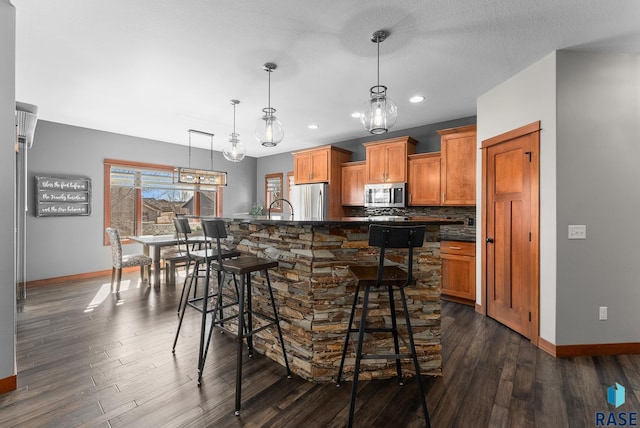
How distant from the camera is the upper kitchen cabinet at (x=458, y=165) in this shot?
4.08 m

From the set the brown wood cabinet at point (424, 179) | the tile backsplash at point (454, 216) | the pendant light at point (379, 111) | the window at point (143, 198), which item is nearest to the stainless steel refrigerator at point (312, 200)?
the tile backsplash at point (454, 216)

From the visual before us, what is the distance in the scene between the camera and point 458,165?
13.8 ft

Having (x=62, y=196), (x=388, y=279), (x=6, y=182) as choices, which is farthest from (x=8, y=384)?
(x=62, y=196)

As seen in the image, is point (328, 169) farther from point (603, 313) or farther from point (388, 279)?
point (603, 313)

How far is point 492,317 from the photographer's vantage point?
3.51 metres

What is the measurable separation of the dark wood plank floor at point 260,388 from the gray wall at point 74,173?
217 centimetres

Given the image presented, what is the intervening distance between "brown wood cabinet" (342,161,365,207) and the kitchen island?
3309 millimetres

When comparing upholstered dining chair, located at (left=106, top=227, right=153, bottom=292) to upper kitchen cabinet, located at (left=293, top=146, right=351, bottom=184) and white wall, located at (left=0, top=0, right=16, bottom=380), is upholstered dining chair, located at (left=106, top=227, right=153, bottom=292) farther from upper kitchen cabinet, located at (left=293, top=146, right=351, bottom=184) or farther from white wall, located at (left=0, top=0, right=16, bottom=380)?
upper kitchen cabinet, located at (left=293, top=146, right=351, bottom=184)

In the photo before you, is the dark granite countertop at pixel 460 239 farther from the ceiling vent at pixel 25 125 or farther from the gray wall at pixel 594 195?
the ceiling vent at pixel 25 125

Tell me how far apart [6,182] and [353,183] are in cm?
463

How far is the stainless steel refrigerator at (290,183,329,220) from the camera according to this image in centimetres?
571

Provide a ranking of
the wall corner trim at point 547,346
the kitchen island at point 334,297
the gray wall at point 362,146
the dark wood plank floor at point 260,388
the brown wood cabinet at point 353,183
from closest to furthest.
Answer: the dark wood plank floor at point 260,388 → the kitchen island at point 334,297 → the wall corner trim at point 547,346 → the gray wall at point 362,146 → the brown wood cabinet at point 353,183

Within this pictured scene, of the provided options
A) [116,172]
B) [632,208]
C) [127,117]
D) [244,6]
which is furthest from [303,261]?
[116,172]

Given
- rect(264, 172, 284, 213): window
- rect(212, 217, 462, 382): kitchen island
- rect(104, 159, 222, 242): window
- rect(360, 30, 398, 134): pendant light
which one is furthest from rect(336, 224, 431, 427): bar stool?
rect(264, 172, 284, 213): window
